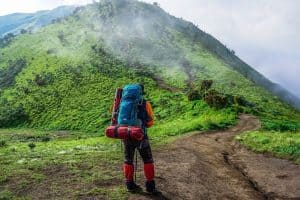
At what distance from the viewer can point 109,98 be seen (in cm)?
6638

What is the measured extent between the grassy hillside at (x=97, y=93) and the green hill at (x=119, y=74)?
20 cm

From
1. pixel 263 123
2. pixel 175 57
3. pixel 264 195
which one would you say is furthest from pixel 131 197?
pixel 175 57

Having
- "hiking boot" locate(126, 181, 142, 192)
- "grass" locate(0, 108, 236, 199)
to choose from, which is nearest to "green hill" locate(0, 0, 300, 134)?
"grass" locate(0, 108, 236, 199)

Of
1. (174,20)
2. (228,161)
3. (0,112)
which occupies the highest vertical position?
(174,20)

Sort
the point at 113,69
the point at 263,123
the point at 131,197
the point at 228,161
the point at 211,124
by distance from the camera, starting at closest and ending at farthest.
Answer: the point at 131,197, the point at 228,161, the point at 211,124, the point at 263,123, the point at 113,69

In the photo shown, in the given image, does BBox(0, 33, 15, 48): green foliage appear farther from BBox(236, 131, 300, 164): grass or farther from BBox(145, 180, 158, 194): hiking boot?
BBox(145, 180, 158, 194): hiking boot

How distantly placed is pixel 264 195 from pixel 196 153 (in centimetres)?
784

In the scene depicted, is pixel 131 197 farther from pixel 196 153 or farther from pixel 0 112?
pixel 0 112

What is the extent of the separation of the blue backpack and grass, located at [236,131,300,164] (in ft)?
41.0

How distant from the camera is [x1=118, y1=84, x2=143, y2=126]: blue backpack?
13695 millimetres

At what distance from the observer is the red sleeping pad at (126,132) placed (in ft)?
43.1

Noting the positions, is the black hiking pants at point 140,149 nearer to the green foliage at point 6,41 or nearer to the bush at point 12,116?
the bush at point 12,116

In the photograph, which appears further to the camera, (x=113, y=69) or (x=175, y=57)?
(x=175, y=57)

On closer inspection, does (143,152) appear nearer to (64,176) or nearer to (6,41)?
(64,176)
